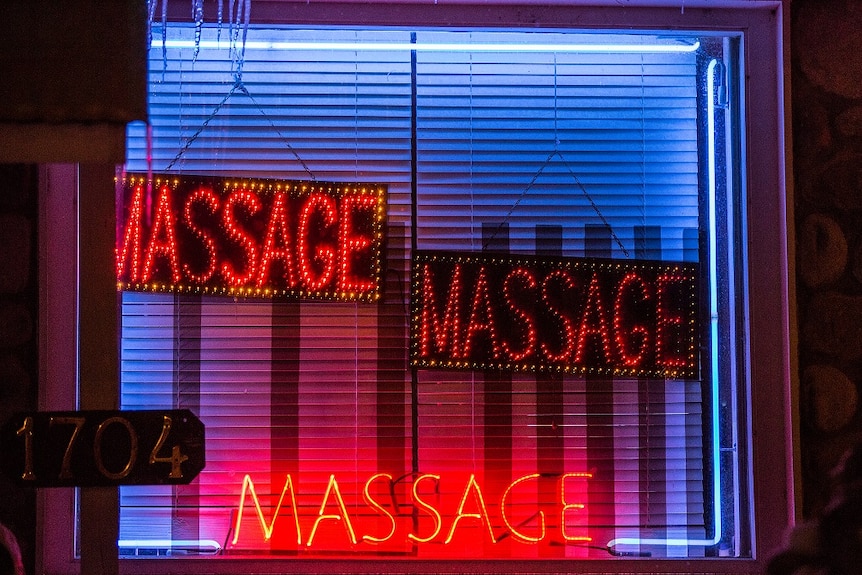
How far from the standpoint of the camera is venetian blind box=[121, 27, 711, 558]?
4336 millimetres

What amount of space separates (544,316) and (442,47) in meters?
1.66

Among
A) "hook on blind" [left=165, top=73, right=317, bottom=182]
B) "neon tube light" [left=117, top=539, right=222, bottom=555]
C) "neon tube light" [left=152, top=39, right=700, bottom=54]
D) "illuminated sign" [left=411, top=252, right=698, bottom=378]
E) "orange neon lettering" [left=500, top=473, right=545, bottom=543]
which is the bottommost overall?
"neon tube light" [left=117, top=539, right=222, bottom=555]

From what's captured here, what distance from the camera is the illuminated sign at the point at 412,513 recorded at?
4.22 metres

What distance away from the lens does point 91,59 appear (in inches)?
89.0

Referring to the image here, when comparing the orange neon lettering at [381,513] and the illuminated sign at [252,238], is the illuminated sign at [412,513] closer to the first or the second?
the orange neon lettering at [381,513]

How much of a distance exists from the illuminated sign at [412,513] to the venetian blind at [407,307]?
0.02 metres

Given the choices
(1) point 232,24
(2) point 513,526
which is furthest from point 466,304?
(1) point 232,24

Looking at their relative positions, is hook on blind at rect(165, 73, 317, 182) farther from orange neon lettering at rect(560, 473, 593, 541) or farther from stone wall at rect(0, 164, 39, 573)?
orange neon lettering at rect(560, 473, 593, 541)

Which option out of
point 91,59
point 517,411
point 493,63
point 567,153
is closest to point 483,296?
point 517,411

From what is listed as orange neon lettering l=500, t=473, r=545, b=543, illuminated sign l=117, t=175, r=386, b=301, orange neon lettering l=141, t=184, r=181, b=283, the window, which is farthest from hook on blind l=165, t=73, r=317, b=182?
orange neon lettering l=500, t=473, r=545, b=543

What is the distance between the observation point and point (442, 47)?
4.48 m

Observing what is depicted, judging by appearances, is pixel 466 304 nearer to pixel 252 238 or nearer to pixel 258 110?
pixel 252 238

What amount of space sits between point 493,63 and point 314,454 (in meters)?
2.48

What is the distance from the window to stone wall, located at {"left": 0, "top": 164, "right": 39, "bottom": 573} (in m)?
0.48
